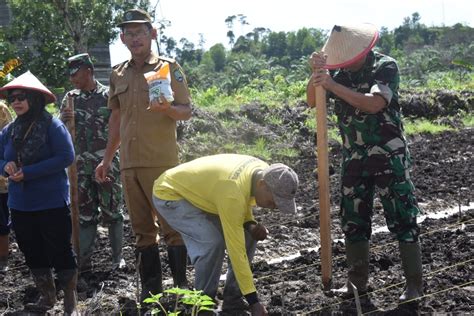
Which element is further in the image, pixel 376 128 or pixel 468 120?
pixel 468 120

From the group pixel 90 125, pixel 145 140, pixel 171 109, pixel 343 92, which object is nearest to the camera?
pixel 343 92

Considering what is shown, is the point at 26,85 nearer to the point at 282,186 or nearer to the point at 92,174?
the point at 92,174

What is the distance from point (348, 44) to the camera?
4.30 meters

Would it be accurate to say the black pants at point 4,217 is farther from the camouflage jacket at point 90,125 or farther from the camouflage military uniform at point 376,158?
the camouflage military uniform at point 376,158

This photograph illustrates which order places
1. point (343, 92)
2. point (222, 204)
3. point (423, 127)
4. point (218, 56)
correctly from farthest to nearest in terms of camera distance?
point (218, 56)
point (423, 127)
point (343, 92)
point (222, 204)

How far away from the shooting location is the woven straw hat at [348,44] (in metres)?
4.27

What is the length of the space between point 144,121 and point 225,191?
110 cm

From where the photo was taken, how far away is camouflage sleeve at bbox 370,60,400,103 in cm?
419

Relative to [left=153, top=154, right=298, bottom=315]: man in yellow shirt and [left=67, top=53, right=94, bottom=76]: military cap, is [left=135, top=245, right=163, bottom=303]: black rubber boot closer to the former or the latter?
[left=153, top=154, right=298, bottom=315]: man in yellow shirt

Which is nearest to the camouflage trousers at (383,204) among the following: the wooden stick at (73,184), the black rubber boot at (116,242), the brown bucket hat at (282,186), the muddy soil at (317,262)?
the muddy soil at (317,262)

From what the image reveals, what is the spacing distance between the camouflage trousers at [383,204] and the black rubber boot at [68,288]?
1696 mm

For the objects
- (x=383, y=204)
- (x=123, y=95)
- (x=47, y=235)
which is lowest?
(x=47, y=235)

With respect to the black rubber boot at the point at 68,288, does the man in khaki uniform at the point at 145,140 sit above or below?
above

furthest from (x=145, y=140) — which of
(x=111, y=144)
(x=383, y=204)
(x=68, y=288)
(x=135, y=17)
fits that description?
(x=383, y=204)
